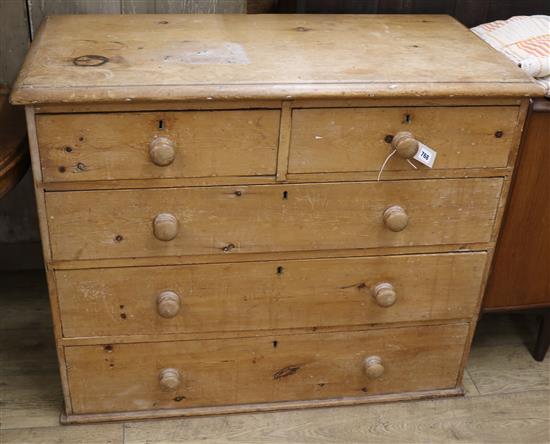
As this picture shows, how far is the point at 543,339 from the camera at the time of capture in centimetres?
213

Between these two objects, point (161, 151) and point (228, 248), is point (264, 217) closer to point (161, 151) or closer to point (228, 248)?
point (228, 248)

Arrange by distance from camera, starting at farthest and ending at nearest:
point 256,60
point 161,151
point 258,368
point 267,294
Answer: point 258,368 → point 267,294 → point 256,60 → point 161,151

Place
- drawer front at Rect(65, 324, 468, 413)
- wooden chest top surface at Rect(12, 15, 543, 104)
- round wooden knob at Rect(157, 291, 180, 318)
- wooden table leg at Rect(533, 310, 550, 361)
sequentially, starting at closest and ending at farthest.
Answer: wooden chest top surface at Rect(12, 15, 543, 104)
round wooden knob at Rect(157, 291, 180, 318)
drawer front at Rect(65, 324, 468, 413)
wooden table leg at Rect(533, 310, 550, 361)

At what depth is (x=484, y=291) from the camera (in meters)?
1.91

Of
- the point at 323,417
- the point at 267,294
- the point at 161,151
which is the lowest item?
the point at 323,417

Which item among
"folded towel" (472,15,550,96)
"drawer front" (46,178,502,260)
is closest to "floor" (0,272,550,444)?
"drawer front" (46,178,502,260)

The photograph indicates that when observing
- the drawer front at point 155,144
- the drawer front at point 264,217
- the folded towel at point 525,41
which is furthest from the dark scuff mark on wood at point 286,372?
the folded towel at point 525,41

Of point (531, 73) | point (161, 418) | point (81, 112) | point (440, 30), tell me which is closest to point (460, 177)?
point (531, 73)

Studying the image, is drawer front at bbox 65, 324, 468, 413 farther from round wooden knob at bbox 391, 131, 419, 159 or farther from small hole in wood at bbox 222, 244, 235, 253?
round wooden knob at bbox 391, 131, 419, 159

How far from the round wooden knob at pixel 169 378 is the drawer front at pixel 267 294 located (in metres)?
0.12

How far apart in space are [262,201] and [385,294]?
376 mm

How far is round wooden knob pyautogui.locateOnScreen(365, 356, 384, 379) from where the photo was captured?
6.16 ft

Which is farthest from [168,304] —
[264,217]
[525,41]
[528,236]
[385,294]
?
[525,41]

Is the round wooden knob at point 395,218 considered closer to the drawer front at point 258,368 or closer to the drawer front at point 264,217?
the drawer front at point 264,217
